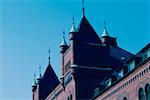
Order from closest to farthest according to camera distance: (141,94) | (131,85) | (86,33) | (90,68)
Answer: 1. (141,94)
2. (131,85)
3. (90,68)
4. (86,33)

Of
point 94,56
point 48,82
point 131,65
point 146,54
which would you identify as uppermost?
point 48,82

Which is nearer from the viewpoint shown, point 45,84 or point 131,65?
point 131,65

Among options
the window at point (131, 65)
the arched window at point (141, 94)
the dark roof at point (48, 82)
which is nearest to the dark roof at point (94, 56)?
the window at point (131, 65)

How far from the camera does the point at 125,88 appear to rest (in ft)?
136

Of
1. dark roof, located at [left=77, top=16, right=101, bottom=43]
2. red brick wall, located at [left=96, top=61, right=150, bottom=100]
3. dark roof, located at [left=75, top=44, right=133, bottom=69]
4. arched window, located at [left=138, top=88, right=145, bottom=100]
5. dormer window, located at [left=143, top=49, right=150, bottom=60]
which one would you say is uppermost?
dark roof, located at [left=77, top=16, right=101, bottom=43]

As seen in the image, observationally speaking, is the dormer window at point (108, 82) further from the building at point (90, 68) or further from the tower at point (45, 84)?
the tower at point (45, 84)

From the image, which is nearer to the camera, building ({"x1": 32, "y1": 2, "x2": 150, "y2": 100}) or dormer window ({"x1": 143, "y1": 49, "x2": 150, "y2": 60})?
dormer window ({"x1": 143, "y1": 49, "x2": 150, "y2": 60})

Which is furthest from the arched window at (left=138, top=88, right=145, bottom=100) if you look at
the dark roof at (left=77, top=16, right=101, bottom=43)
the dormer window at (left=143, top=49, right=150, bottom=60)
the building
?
the dark roof at (left=77, top=16, right=101, bottom=43)

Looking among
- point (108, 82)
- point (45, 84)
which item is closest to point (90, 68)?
point (108, 82)

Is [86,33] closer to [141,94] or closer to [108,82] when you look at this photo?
[108,82]

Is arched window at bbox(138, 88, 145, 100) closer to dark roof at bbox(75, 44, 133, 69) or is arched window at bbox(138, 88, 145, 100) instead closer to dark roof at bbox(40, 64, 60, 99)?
dark roof at bbox(75, 44, 133, 69)

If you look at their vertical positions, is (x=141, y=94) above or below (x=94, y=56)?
below

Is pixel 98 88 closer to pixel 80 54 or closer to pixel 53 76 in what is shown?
pixel 80 54

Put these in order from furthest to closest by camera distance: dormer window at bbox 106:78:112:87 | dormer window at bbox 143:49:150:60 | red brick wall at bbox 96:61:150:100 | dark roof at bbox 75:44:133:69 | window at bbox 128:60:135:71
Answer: dark roof at bbox 75:44:133:69 < dormer window at bbox 106:78:112:87 < window at bbox 128:60:135:71 < dormer window at bbox 143:49:150:60 < red brick wall at bbox 96:61:150:100
